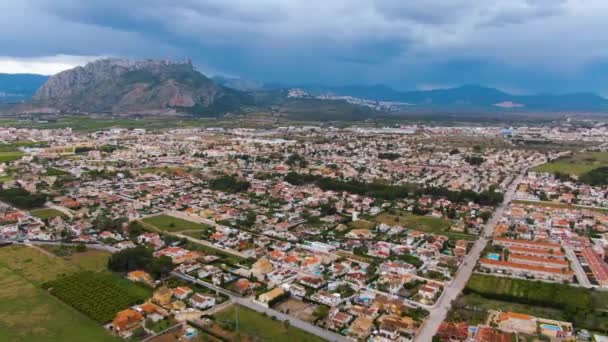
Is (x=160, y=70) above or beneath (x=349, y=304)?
above

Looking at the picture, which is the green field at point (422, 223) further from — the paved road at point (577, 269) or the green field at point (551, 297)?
the green field at point (551, 297)

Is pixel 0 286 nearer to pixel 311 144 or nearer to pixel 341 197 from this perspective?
pixel 341 197

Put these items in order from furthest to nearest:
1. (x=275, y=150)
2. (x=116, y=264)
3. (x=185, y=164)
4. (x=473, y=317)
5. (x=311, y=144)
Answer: (x=311, y=144)
(x=275, y=150)
(x=185, y=164)
(x=116, y=264)
(x=473, y=317)

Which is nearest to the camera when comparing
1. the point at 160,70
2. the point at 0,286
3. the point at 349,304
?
the point at 349,304

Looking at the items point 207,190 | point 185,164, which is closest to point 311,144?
point 185,164

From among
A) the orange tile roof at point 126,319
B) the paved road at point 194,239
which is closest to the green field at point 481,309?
the paved road at point 194,239

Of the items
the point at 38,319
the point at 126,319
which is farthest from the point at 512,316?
the point at 38,319
